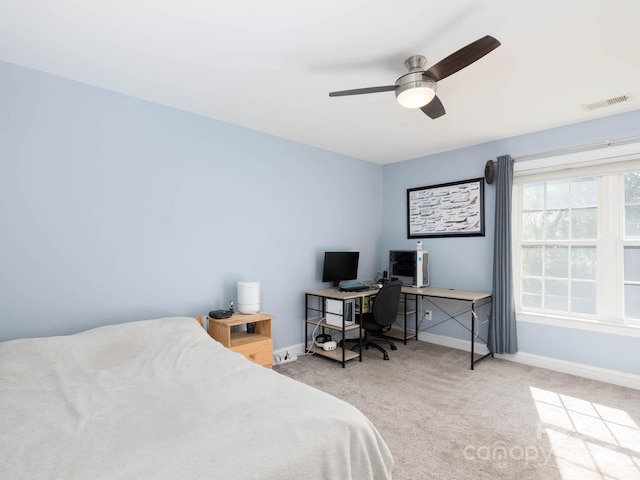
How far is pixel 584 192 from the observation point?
131 inches

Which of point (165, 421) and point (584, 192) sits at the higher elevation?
point (584, 192)

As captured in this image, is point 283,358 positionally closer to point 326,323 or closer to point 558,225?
point 326,323

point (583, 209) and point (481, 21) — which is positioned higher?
point (481, 21)

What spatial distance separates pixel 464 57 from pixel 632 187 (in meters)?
2.49

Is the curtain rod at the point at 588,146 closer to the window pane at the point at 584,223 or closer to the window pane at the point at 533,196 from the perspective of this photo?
the window pane at the point at 533,196

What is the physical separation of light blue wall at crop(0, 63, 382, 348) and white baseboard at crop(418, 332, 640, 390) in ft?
6.62

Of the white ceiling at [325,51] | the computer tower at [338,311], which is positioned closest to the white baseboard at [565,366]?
the computer tower at [338,311]

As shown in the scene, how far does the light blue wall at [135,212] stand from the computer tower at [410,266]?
1.18 meters

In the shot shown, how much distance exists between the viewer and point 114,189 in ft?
8.66

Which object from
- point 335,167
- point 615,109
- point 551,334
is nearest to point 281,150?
point 335,167

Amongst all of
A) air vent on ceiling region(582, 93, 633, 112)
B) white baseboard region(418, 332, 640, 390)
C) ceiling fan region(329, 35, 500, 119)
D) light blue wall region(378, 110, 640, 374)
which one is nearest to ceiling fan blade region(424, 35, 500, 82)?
ceiling fan region(329, 35, 500, 119)

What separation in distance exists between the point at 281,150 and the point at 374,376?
8.48ft

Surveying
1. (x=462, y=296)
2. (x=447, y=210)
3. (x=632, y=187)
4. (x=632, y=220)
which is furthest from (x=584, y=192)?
(x=462, y=296)

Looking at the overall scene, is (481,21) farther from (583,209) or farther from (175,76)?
(583,209)
